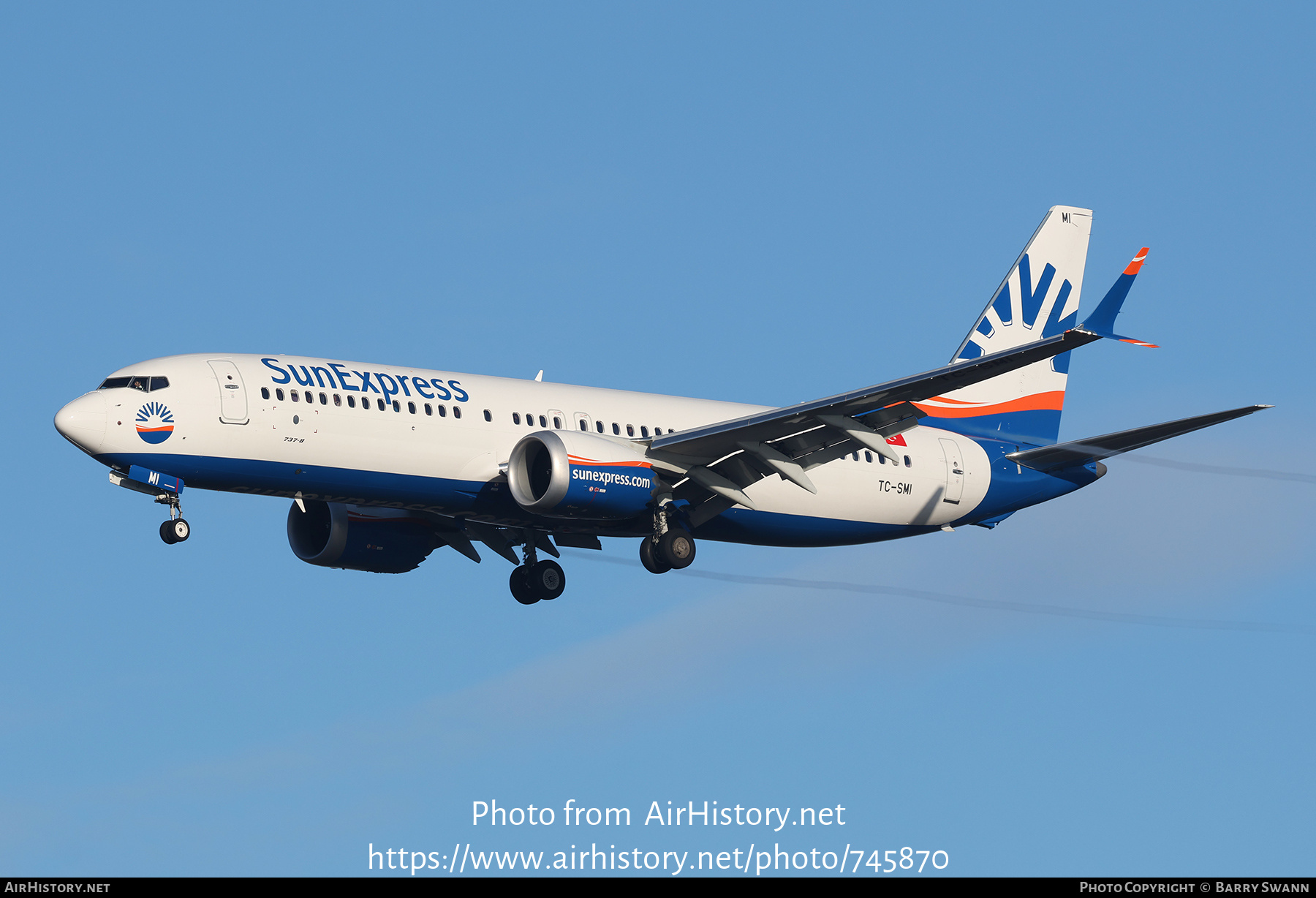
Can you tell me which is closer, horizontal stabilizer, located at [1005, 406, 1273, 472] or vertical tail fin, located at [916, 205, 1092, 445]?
horizontal stabilizer, located at [1005, 406, 1273, 472]

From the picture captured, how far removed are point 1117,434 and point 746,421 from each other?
984 cm

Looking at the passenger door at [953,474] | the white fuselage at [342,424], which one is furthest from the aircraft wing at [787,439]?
the passenger door at [953,474]

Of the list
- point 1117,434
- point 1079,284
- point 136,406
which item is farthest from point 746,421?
point 1079,284

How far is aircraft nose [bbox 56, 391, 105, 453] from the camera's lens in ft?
122

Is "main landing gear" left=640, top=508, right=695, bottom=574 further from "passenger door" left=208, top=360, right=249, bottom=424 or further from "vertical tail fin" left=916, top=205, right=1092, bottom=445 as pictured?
"vertical tail fin" left=916, top=205, right=1092, bottom=445

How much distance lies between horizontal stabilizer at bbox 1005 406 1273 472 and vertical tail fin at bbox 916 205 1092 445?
2.01 m

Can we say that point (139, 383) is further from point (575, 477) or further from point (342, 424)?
point (575, 477)

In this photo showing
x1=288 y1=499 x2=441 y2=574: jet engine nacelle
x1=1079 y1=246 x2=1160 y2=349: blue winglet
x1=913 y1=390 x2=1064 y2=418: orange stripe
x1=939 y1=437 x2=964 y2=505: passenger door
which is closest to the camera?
x1=1079 y1=246 x2=1160 y2=349: blue winglet

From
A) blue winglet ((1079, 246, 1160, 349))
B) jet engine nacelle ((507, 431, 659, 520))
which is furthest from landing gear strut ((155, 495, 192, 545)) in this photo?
blue winglet ((1079, 246, 1160, 349))

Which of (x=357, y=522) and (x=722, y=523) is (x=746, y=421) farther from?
(x=357, y=522)

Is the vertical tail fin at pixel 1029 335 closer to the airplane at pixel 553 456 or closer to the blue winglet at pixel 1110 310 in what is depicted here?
the airplane at pixel 553 456

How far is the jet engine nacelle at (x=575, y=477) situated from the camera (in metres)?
39.5

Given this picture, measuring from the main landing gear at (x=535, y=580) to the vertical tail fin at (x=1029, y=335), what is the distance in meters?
11.8

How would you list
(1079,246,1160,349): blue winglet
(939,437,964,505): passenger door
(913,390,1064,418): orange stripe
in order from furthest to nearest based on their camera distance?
(913,390,1064,418): orange stripe, (939,437,964,505): passenger door, (1079,246,1160,349): blue winglet
